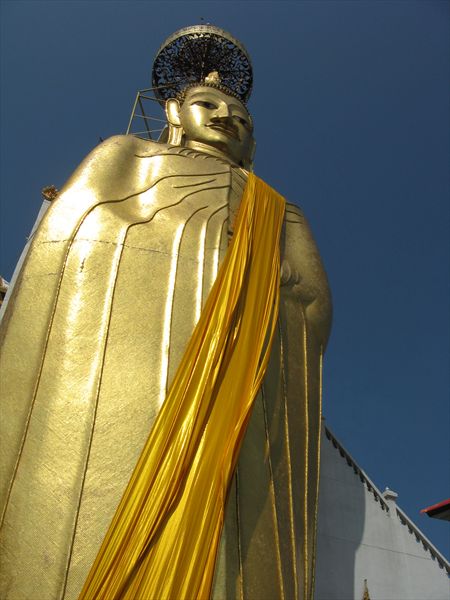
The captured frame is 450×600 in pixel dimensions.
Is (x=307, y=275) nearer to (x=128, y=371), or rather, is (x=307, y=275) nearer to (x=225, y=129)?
(x=128, y=371)

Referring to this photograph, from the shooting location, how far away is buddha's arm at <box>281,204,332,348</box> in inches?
171

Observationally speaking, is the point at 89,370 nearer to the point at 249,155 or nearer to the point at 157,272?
the point at 157,272

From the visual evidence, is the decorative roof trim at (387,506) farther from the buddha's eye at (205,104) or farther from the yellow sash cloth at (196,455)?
the buddha's eye at (205,104)

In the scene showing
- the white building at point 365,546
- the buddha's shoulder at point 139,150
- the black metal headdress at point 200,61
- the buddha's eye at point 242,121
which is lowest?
the white building at point 365,546

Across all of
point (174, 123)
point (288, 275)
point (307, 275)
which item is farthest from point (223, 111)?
point (288, 275)

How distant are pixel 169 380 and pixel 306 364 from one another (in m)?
1.13

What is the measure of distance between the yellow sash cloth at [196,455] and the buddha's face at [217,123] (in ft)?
6.72

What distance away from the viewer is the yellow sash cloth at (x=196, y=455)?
250cm

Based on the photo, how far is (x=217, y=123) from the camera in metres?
5.80

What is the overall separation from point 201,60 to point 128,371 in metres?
5.87

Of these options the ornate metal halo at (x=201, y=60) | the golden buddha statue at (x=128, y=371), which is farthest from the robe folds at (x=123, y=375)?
the ornate metal halo at (x=201, y=60)

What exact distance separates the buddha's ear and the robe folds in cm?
151

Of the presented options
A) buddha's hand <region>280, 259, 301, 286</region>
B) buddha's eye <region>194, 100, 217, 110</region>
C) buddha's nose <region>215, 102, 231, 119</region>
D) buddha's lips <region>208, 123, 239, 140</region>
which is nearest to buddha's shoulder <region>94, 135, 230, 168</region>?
buddha's lips <region>208, 123, 239, 140</region>

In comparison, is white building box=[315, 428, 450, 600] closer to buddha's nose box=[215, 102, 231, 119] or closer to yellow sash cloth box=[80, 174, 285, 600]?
yellow sash cloth box=[80, 174, 285, 600]
